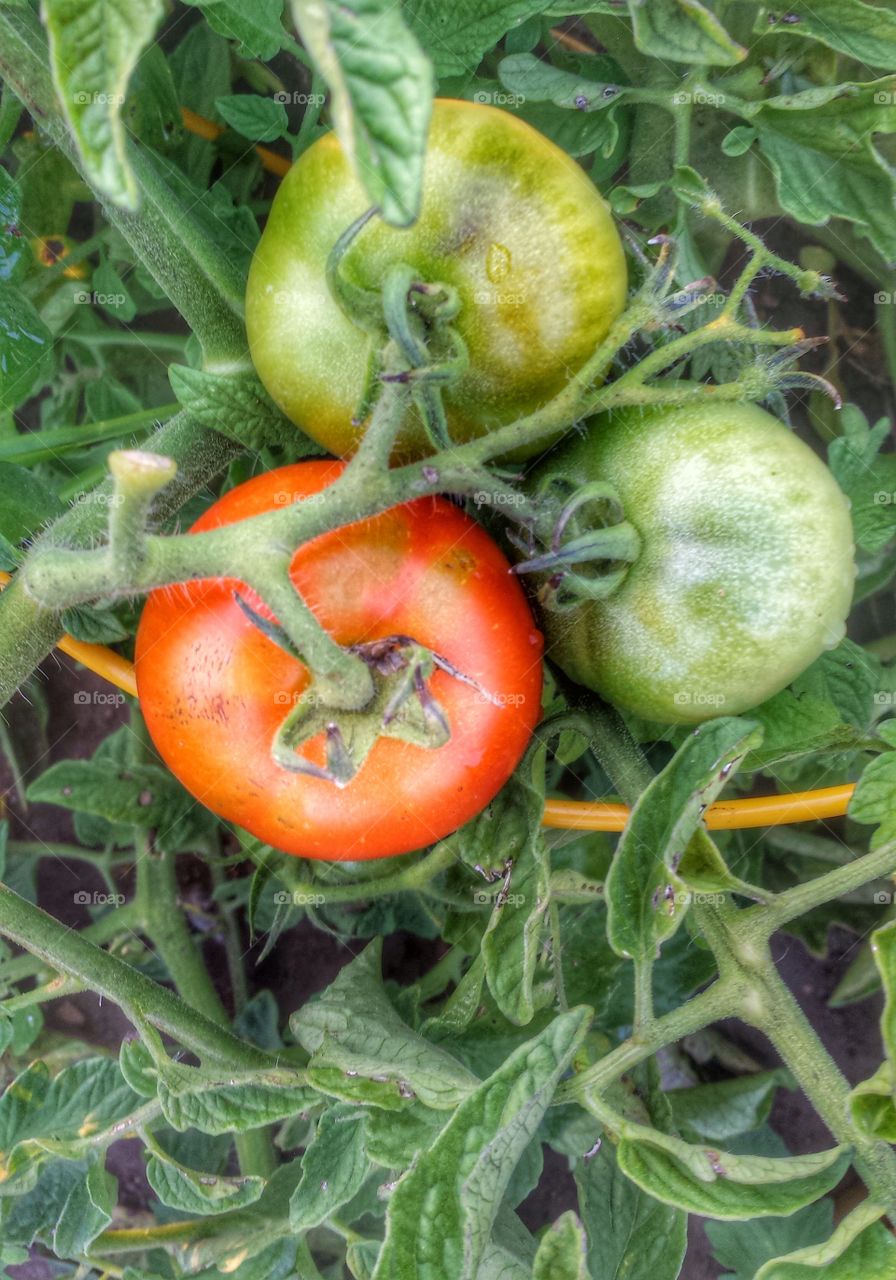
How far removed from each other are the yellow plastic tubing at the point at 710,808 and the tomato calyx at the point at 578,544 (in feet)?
0.84

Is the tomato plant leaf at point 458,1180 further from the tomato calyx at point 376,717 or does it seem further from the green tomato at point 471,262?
→ the green tomato at point 471,262

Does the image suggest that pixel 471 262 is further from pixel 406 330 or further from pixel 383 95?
pixel 383 95

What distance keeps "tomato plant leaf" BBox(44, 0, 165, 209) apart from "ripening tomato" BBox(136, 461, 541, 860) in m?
0.30

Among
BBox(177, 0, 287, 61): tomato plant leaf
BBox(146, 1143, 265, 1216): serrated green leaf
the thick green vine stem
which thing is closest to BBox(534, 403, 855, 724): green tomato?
the thick green vine stem

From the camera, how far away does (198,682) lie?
822 mm

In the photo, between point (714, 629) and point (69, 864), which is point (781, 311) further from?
point (69, 864)

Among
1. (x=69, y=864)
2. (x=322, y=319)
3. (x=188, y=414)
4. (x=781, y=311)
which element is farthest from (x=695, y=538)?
(x=69, y=864)

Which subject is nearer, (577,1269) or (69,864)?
(577,1269)

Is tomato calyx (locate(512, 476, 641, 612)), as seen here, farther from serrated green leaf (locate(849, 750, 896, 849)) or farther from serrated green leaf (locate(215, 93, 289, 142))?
serrated green leaf (locate(215, 93, 289, 142))

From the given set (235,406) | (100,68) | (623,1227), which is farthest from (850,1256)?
(100,68)

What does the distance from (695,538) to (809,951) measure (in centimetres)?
78

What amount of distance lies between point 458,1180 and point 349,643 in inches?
14.7

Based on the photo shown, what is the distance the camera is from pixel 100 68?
583 millimetres

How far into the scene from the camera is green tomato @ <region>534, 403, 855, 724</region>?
806 millimetres
